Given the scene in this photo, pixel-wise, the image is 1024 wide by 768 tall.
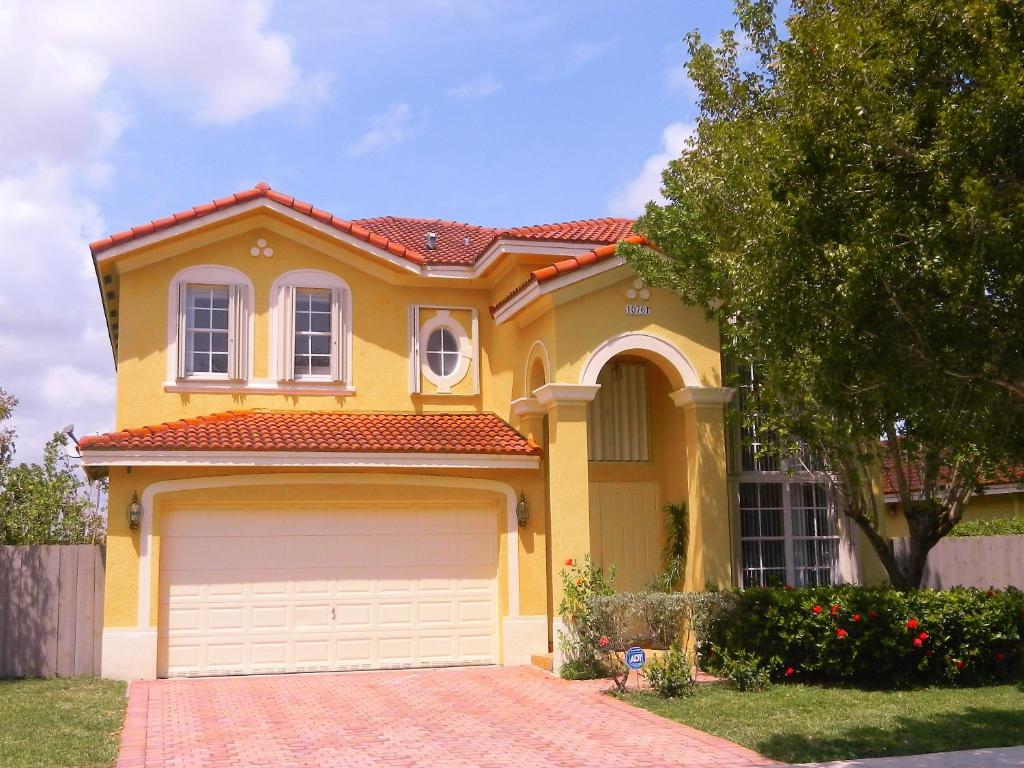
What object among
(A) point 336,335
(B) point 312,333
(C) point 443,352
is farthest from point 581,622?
(B) point 312,333

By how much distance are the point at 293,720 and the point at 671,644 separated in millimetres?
5120

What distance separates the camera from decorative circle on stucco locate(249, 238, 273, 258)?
18406 mm

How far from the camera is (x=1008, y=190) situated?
820 cm

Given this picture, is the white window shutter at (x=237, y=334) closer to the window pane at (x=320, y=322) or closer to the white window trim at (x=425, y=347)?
the window pane at (x=320, y=322)

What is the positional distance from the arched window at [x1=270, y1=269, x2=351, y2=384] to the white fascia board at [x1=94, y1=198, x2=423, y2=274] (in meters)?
0.72

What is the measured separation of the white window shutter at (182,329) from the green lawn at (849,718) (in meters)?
8.89

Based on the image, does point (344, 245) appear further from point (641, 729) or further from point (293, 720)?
point (641, 729)

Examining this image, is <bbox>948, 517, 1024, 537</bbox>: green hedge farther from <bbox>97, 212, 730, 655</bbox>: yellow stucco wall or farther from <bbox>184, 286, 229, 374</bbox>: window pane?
<bbox>184, 286, 229, 374</bbox>: window pane

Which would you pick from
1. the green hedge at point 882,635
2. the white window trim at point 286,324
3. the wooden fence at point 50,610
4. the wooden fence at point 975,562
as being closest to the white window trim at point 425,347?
the white window trim at point 286,324

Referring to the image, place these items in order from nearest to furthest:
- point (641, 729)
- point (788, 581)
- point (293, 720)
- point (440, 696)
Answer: point (641, 729) → point (293, 720) → point (440, 696) → point (788, 581)

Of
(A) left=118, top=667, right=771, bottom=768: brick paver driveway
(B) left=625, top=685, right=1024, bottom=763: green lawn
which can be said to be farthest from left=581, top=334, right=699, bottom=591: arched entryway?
(B) left=625, top=685, right=1024, bottom=763: green lawn

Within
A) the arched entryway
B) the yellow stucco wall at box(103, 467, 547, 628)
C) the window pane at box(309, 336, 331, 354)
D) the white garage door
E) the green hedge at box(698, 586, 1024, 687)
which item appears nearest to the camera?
the green hedge at box(698, 586, 1024, 687)

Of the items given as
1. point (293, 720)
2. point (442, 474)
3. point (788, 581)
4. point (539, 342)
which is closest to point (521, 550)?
point (442, 474)

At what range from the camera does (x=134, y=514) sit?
1571 centimetres
